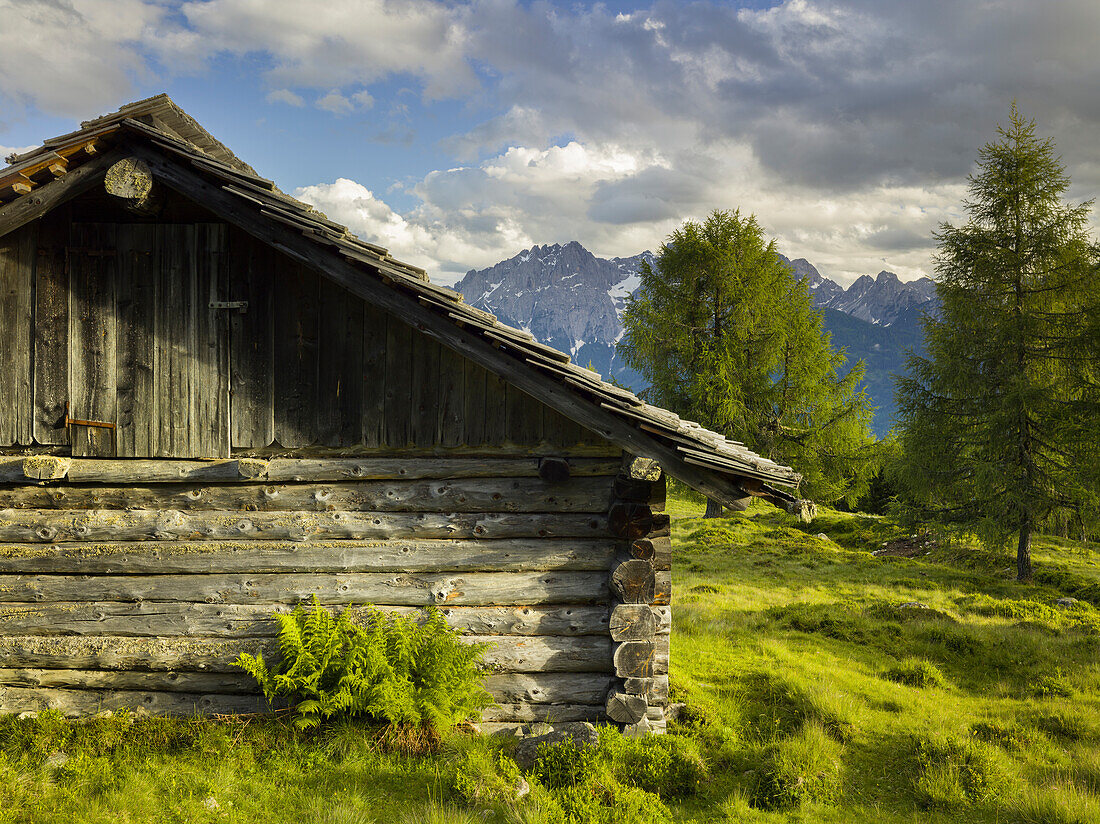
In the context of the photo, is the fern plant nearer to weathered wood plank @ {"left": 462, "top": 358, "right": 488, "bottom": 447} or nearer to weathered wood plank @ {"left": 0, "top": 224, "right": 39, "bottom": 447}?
weathered wood plank @ {"left": 462, "top": 358, "right": 488, "bottom": 447}

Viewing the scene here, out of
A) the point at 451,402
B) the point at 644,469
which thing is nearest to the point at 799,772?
the point at 644,469

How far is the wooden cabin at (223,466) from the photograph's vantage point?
5.34m

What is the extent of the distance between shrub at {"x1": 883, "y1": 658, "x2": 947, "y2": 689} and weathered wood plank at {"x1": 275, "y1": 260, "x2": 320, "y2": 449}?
8.65m

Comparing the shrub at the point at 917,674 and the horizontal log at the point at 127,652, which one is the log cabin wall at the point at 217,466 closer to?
the horizontal log at the point at 127,652

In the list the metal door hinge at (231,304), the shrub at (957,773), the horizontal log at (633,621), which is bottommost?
the shrub at (957,773)

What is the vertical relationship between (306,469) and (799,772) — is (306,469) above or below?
above

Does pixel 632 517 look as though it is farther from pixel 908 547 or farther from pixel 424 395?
pixel 908 547

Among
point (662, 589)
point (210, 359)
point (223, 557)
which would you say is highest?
point (210, 359)

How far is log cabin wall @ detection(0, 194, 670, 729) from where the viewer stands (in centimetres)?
535

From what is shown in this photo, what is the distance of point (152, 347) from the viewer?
5.37 m

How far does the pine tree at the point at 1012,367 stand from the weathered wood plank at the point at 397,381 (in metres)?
15.1

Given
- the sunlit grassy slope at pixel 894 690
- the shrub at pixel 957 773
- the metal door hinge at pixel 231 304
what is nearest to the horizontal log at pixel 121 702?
the metal door hinge at pixel 231 304

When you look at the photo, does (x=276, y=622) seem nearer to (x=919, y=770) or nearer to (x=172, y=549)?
(x=172, y=549)

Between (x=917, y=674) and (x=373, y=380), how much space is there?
8626 millimetres
